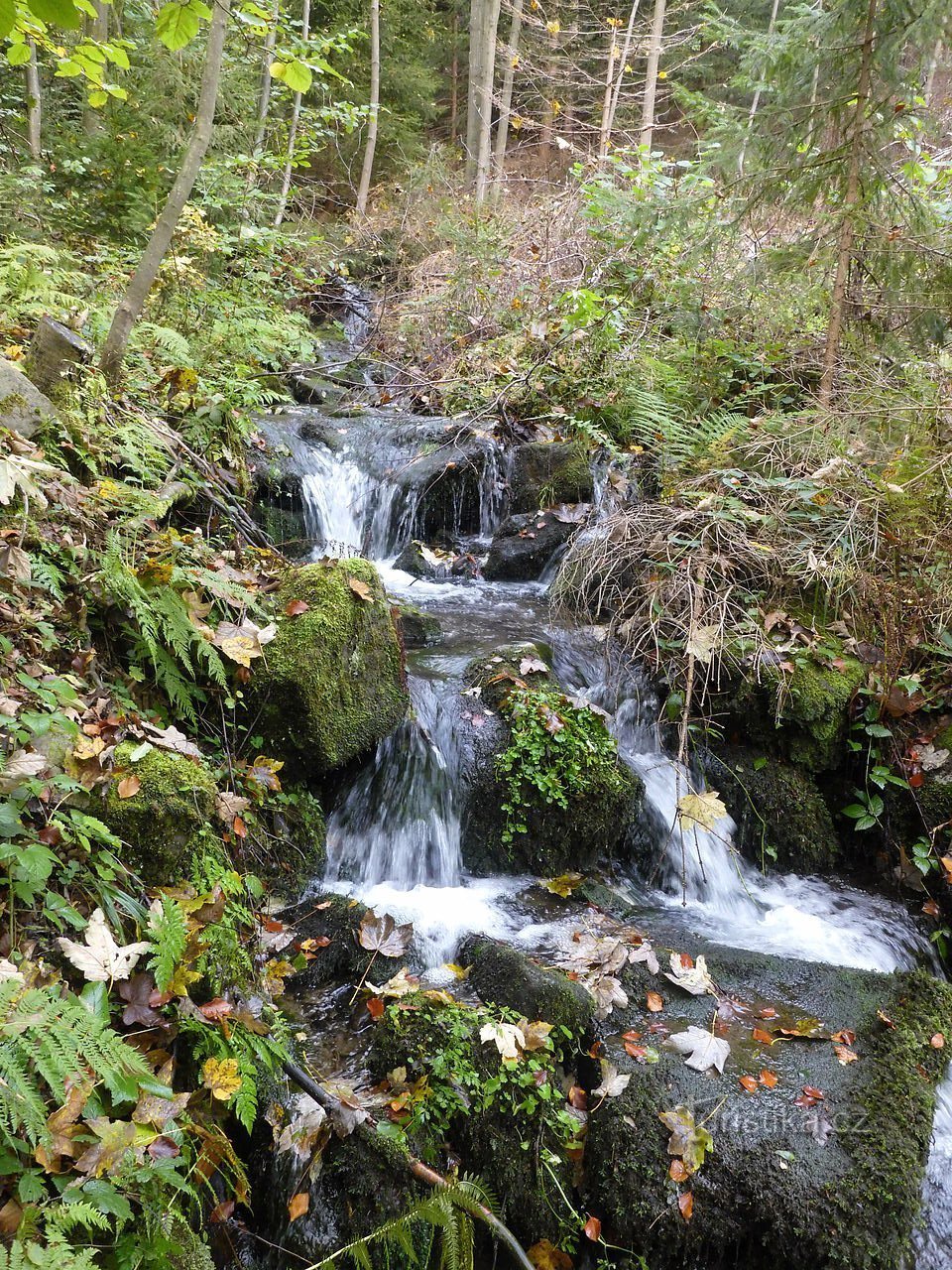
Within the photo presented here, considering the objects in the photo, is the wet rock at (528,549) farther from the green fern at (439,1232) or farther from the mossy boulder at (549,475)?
the green fern at (439,1232)

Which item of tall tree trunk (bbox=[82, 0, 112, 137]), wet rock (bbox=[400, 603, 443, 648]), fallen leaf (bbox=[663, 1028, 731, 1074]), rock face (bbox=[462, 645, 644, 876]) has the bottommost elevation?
fallen leaf (bbox=[663, 1028, 731, 1074])

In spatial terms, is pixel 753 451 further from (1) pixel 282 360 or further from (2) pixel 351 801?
(1) pixel 282 360

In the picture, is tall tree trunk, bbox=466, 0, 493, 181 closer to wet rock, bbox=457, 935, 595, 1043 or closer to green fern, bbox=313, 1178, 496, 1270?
wet rock, bbox=457, 935, 595, 1043

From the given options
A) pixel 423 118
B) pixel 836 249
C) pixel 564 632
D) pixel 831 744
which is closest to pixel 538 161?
pixel 423 118

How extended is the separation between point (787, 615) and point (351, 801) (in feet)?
11.2

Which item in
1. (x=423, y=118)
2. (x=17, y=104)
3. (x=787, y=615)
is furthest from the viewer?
(x=423, y=118)

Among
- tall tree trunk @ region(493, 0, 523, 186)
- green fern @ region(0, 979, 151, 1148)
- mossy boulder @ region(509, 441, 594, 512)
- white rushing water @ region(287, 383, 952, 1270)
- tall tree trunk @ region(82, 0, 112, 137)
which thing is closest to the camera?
green fern @ region(0, 979, 151, 1148)

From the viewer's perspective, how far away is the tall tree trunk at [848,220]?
6.01 m

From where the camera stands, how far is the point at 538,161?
21562 millimetres

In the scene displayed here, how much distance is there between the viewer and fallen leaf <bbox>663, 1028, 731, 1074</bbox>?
3.17 m

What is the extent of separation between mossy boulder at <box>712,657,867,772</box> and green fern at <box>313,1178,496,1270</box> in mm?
3456

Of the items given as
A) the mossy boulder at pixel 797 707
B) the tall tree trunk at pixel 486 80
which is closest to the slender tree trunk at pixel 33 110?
the tall tree trunk at pixel 486 80

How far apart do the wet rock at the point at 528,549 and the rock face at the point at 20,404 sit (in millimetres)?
4381

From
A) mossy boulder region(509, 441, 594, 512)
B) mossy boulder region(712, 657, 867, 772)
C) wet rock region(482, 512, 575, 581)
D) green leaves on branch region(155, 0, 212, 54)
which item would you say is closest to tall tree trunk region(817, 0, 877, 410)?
mossy boulder region(509, 441, 594, 512)
